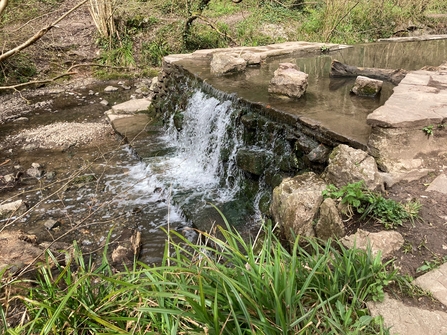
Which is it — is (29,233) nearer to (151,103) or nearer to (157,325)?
(157,325)

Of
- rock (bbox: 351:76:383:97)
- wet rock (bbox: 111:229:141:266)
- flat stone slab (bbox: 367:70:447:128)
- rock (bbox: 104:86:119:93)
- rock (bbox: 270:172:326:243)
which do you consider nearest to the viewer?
rock (bbox: 270:172:326:243)

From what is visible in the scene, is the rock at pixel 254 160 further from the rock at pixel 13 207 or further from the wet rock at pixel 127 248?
the rock at pixel 13 207

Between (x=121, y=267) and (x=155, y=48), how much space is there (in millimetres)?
7286

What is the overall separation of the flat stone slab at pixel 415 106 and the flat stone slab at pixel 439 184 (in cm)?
46

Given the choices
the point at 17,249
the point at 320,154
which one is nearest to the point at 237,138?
the point at 320,154

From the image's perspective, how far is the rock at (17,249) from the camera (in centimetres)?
263

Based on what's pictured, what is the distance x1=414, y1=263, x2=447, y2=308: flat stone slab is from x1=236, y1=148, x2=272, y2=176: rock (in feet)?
6.94

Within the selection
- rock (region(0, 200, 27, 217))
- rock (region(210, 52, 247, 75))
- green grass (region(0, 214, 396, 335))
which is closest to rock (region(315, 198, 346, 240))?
green grass (region(0, 214, 396, 335))

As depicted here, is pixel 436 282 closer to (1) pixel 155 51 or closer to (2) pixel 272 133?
Result: (2) pixel 272 133

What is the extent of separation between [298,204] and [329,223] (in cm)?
29

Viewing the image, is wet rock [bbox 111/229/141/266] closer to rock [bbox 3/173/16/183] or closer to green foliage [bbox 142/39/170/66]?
rock [bbox 3/173/16/183]

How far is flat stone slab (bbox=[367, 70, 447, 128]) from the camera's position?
2598 millimetres

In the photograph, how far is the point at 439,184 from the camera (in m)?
2.41

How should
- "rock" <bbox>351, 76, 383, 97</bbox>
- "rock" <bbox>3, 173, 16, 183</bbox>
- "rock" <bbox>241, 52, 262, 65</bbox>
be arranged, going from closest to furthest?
"rock" <bbox>351, 76, 383, 97</bbox>
"rock" <bbox>3, 173, 16, 183</bbox>
"rock" <bbox>241, 52, 262, 65</bbox>
